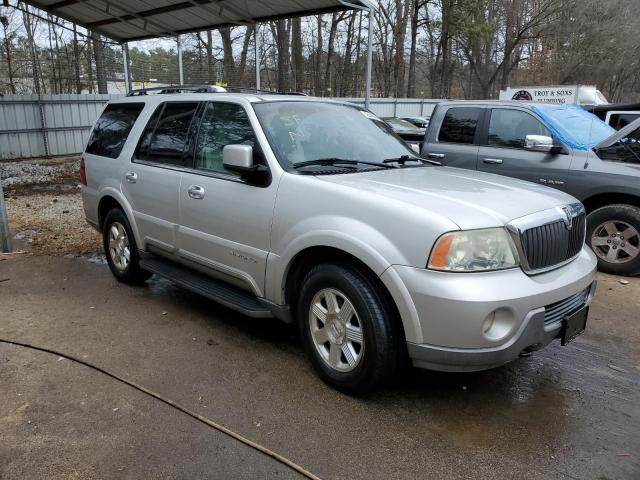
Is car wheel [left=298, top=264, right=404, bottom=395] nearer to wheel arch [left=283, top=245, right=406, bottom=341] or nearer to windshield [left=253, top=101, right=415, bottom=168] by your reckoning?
wheel arch [left=283, top=245, right=406, bottom=341]

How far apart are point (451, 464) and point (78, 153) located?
15405 mm

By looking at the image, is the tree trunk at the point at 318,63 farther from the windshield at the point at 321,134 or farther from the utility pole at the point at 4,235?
the windshield at the point at 321,134

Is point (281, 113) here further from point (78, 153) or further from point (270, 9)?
point (78, 153)

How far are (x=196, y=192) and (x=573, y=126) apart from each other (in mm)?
4840

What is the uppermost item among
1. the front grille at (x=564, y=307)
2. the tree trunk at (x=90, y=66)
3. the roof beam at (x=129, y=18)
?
the roof beam at (x=129, y=18)

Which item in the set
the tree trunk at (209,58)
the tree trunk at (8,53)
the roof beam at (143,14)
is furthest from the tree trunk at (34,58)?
the tree trunk at (209,58)

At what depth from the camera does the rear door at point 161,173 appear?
4445 millimetres

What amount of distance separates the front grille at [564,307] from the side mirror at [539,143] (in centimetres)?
304

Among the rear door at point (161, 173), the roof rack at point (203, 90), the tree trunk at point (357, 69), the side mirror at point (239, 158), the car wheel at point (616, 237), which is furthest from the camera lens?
the tree trunk at point (357, 69)

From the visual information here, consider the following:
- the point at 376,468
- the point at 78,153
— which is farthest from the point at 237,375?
the point at 78,153

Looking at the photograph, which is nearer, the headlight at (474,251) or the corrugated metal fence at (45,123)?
the headlight at (474,251)

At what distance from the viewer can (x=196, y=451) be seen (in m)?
2.76

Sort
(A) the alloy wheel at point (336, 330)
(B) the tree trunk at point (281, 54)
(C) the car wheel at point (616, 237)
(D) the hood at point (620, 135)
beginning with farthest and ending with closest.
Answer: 1. (B) the tree trunk at point (281, 54)
2. (D) the hood at point (620, 135)
3. (C) the car wheel at point (616, 237)
4. (A) the alloy wheel at point (336, 330)

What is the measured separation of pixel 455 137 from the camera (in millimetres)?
7109
